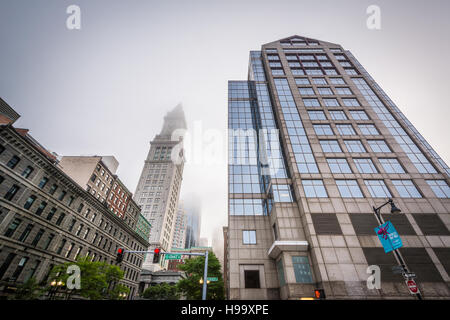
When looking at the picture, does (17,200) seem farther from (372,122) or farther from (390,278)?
(372,122)

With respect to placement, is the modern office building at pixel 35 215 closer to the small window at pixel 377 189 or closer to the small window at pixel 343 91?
the small window at pixel 377 189

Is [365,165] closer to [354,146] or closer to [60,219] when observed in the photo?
[354,146]

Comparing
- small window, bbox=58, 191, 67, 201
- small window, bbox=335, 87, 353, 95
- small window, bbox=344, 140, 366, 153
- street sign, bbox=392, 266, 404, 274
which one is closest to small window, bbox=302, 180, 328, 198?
small window, bbox=344, 140, 366, 153

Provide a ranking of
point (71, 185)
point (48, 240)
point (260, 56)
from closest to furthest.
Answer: point (48, 240), point (71, 185), point (260, 56)

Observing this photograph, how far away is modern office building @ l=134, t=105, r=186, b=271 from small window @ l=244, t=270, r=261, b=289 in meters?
64.6

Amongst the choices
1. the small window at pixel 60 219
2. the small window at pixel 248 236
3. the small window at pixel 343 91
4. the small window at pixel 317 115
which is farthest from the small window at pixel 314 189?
the small window at pixel 60 219

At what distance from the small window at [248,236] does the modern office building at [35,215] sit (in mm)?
26626

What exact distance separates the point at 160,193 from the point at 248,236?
75.2 m

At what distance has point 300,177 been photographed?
31609mm

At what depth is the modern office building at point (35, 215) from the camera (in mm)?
26531

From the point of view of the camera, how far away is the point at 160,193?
9856 centimetres
